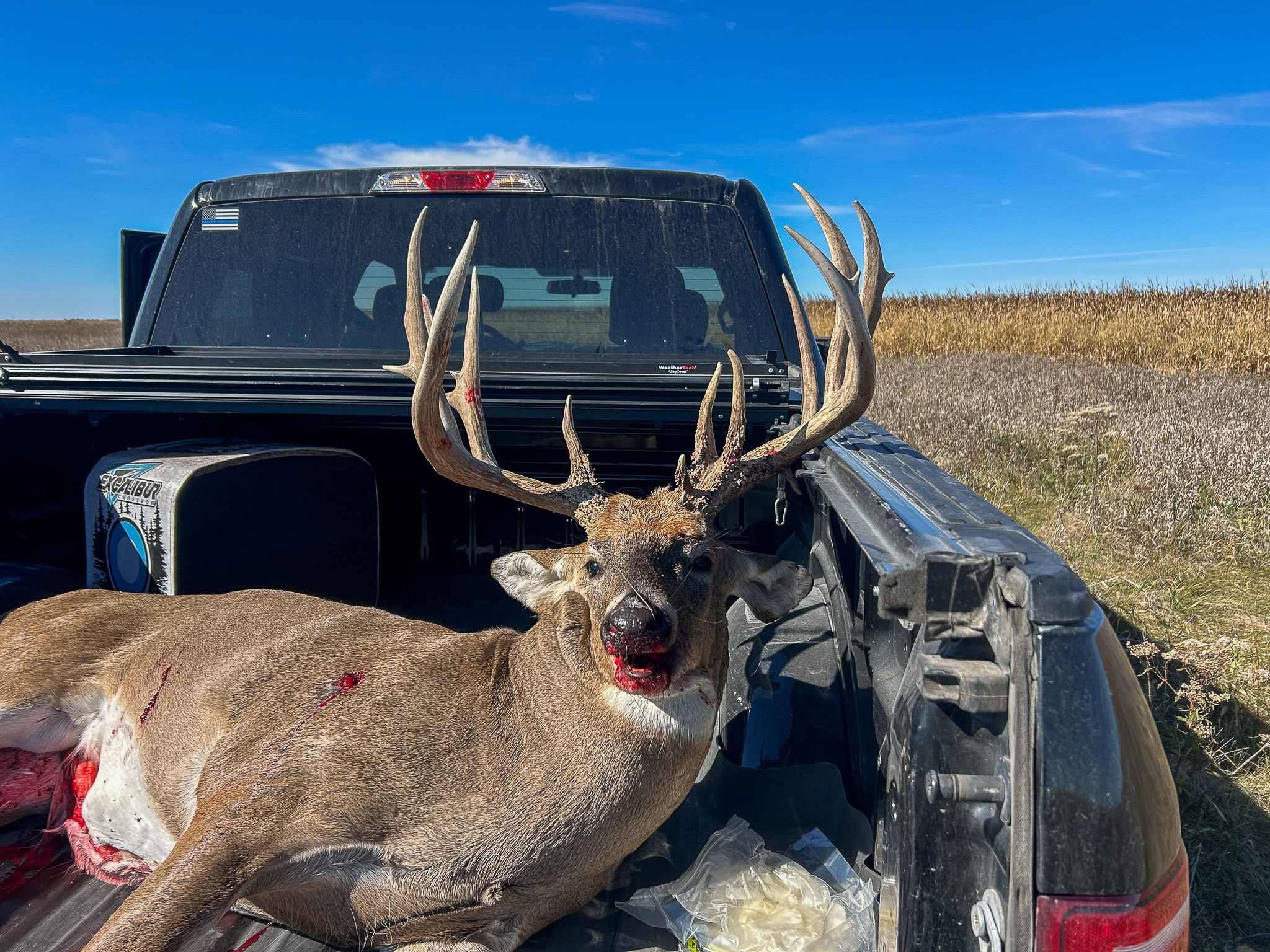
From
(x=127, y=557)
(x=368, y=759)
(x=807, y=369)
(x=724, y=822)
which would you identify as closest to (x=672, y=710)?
(x=724, y=822)

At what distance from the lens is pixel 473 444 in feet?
8.35

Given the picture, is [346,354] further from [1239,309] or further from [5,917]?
[1239,309]

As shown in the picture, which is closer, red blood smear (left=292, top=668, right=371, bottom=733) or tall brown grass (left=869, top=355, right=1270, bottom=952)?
red blood smear (left=292, top=668, right=371, bottom=733)

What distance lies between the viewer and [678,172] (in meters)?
3.68

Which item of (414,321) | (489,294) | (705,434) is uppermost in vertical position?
(489,294)

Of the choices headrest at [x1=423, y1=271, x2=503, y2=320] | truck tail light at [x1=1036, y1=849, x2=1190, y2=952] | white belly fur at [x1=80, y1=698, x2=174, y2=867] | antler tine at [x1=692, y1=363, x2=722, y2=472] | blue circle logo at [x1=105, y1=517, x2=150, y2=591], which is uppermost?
headrest at [x1=423, y1=271, x2=503, y2=320]

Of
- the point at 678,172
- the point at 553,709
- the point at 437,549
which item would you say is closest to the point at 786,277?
the point at 678,172

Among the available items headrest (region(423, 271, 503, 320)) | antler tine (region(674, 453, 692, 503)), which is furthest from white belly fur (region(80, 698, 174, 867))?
headrest (region(423, 271, 503, 320))

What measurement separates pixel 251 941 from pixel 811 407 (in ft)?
6.26

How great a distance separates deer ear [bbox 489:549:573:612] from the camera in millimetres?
2467

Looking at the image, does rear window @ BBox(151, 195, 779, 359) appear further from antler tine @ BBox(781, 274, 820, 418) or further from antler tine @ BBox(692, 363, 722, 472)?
antler tine @ BBox(692, 363, 722, 472)

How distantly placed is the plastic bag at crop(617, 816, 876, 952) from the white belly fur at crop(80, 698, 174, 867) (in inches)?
50.8

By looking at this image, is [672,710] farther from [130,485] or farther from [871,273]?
[130,485]

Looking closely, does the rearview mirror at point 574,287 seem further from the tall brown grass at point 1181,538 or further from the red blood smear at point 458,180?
the tall brown grass at point 1181,538
